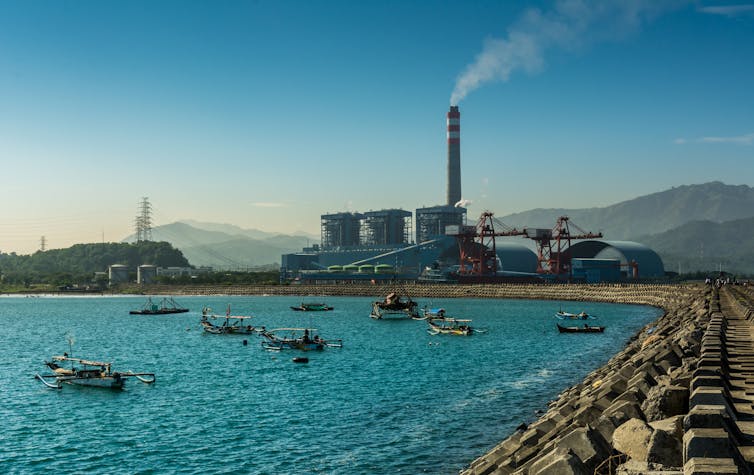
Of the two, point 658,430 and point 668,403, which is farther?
point 668,403

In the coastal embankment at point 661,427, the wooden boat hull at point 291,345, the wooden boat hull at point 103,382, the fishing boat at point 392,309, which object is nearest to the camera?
the coastal embankment at point 661,427

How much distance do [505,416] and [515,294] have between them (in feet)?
475

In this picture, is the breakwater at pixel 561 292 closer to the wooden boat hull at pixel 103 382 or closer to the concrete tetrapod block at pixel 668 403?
the wooden boat hull at pixel 103 382

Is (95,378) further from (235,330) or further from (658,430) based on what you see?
(658,430)

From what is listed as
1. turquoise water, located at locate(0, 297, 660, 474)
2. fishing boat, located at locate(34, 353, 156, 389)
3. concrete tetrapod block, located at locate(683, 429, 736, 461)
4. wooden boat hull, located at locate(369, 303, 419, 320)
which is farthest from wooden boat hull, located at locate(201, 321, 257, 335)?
concrete tetrapod block, located at locate(683, 429, 736, 461)

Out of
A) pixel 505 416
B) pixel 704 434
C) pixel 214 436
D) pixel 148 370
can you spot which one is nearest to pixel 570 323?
pixel 148 370

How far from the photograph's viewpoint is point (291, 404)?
4116 cm

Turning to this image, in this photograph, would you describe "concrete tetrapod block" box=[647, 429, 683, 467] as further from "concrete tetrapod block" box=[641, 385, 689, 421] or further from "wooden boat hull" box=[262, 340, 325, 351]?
"wooden boat hull" box=[262, 340, 325, 351]

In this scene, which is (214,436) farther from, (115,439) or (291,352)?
(291,352)

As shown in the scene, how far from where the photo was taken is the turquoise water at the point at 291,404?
28844mm

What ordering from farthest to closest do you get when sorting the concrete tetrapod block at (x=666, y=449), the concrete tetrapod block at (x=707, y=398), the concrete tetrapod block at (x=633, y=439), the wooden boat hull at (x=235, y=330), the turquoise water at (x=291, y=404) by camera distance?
1. the wooden boat hull at (x=235, y=330)
2. the turquoise water at (x=291, y=404)
3. the concrete tetrapod block at (x=707, y=398)
4. the concrete tetrapod block at (x=633, y=439)
5. the concrete tetrapod block at (x=666, y=449)

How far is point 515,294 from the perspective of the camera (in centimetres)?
17700

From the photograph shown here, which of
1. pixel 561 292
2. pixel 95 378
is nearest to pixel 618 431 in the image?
pixel 95 378

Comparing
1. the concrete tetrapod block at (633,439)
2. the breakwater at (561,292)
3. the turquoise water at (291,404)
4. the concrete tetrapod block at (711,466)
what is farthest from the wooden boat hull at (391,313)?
the concrete tetrapod block at (711,466)
